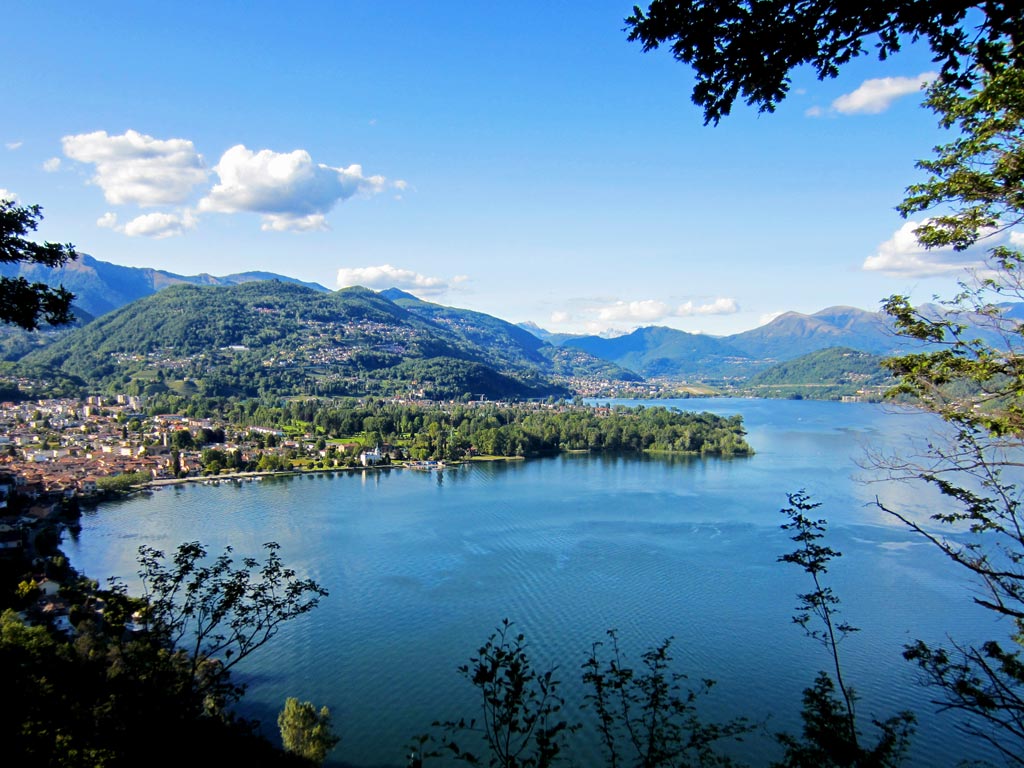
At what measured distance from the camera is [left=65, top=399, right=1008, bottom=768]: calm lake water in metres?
8.05

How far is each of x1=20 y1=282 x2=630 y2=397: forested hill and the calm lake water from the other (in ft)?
110

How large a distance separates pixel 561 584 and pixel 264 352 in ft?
189

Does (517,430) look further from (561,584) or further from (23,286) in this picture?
(23,286)

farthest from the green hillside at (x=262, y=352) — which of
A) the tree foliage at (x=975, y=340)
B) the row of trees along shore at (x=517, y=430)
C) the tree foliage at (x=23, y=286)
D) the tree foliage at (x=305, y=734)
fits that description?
the tree foliage at (x=975, y=340)

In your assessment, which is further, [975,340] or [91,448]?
[91,448]

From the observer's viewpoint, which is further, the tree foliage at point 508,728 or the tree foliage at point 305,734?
the tree foliage at point 305,734

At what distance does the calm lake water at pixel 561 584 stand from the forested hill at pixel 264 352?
33415 millimetres

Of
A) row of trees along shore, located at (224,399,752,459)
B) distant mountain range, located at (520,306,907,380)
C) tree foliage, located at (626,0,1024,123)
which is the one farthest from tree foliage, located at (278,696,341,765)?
distant mountain range, located at (520,306,907,380)

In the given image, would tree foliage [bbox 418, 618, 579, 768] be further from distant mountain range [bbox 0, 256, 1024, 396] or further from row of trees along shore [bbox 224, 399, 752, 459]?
distant mountain range [bbox 0, 256, 1024, 396]

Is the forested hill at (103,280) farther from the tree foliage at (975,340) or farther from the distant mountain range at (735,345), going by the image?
the tree foliage at (975,340)

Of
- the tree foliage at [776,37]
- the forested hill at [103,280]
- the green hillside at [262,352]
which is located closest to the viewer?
the tree foliage at [776,37]

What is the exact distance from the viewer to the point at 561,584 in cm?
1192

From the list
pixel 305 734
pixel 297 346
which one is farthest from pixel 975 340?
pixel 297 346

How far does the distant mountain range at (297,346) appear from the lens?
57.5 metres
